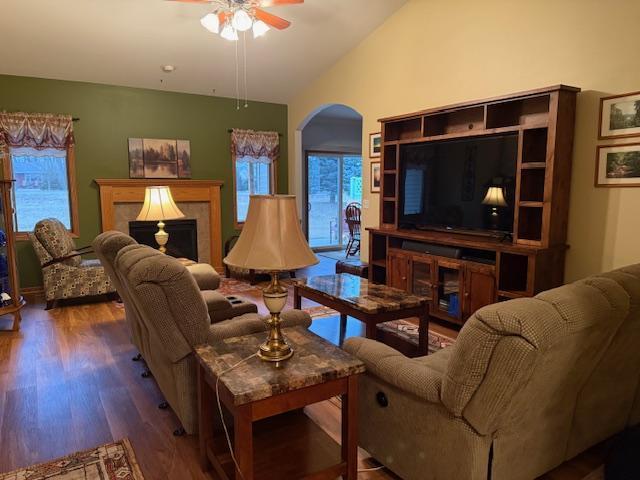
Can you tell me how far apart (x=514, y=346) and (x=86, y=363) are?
3.15 m

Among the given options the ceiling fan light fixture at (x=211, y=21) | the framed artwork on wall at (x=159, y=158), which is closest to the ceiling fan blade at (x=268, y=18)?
the ceiling fan light fixture at (x=211, y=21)

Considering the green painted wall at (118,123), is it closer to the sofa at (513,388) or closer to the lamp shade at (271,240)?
the lamp shade at (271,240)

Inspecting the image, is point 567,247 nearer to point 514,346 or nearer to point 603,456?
point 603,456

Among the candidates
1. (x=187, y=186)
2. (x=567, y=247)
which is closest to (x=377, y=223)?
(x=567, y=247)

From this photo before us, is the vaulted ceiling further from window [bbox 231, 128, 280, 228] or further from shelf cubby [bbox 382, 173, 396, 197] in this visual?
shelf cubby [bbox 382, 173, 396, 197]

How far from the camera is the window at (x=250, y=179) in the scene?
6.87 metres

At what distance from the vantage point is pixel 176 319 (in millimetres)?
2062

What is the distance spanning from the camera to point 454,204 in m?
4.38

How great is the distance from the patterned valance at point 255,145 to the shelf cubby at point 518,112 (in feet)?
12.4

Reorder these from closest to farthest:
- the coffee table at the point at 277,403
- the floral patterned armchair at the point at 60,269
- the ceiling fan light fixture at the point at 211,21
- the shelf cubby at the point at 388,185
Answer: the coffee table at the point at 277,403, the ceiling fan light fixture at the point at 211,21, the floral patterned armchair at the point at 60,269, the shelf cubby at the point at 388,185

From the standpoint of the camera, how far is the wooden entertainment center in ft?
11.3

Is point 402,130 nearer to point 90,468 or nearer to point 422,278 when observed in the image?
point 422,278

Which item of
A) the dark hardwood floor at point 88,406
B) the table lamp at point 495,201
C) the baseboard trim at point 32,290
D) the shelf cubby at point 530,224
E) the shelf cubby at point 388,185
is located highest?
the shelf cubby at point 388,185

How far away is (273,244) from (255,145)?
17.4 ft
